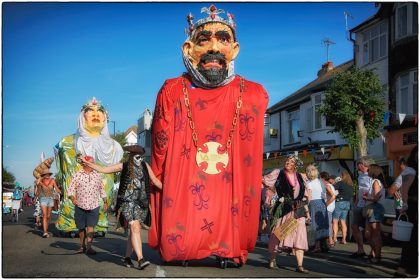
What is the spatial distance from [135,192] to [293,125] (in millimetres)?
28420

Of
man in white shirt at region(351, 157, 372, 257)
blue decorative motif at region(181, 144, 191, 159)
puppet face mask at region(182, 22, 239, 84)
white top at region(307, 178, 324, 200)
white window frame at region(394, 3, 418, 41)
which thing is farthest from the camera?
white window frame at region(394, 3, 418, 41)

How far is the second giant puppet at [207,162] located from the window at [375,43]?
57.6ft

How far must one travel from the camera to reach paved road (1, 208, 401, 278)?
8.41m

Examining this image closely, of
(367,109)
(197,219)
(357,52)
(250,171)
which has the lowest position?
(197,219)

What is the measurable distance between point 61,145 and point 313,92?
19.9m

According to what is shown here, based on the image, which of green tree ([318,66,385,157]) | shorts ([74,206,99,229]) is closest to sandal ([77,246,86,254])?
shorts ([74,206,99,229])

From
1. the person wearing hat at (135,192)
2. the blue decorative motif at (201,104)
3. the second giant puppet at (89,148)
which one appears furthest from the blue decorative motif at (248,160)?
the second giant puppet at (89,148)

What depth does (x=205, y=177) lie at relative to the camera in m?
9.28

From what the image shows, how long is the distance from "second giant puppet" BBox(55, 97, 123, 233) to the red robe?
5.68 metres

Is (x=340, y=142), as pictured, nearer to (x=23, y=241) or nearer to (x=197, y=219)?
(x=23, y=241)

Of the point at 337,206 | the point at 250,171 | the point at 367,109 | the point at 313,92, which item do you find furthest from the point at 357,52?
the point at 250,171

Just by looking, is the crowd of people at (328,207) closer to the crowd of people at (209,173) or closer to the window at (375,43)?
A: the crowd of people at (209,173)

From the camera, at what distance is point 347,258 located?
11328mm

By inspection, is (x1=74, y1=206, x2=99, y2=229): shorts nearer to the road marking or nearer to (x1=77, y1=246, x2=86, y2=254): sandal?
(x1=77, y1=246, x2=86, y2=254): sandal
